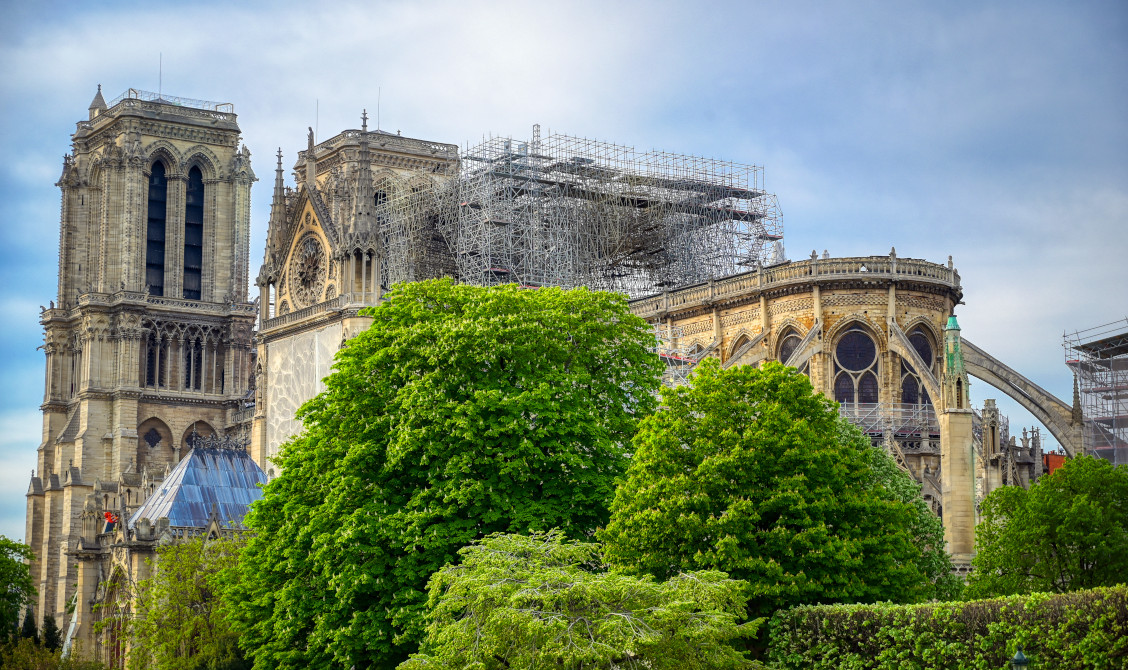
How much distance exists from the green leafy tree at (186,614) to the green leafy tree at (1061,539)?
838 inches

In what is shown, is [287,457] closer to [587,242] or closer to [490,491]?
[490,491]

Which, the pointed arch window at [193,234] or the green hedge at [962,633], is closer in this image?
the green hedge at [962,633]

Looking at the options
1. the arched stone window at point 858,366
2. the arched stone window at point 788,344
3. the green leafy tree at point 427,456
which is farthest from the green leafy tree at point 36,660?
the arched stone window at point 858,366

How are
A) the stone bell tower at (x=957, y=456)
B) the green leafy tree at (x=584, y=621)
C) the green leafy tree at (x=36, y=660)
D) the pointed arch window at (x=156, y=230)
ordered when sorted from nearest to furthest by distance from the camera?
the green leafy tree at (x=584, y=621), the stone bell tower at (x=957, y=456), the green leafy tree at (x=36, y=660), the pointed arch window at (x=156, y=230)

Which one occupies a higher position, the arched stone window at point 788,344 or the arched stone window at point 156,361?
the arched stone window at point 156,361

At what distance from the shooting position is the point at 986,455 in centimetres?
5206

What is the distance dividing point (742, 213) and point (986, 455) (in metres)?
29.5

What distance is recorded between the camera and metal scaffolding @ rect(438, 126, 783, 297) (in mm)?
71188

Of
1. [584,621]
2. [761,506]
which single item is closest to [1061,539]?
[761,506]

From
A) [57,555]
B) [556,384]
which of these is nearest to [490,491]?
[556,384]

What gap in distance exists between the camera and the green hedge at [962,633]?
2727 centimetres

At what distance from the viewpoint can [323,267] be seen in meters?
70.2

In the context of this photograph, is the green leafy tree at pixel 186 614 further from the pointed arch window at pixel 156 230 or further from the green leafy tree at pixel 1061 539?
the pointed arch window at pixel 156 230

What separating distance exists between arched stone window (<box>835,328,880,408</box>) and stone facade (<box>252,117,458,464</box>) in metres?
18.1
